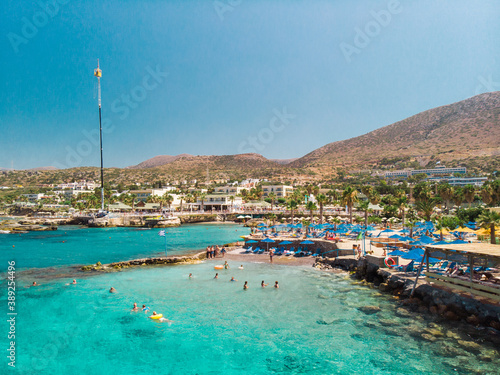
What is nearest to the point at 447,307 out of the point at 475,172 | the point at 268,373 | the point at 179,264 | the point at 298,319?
the point at 298,319

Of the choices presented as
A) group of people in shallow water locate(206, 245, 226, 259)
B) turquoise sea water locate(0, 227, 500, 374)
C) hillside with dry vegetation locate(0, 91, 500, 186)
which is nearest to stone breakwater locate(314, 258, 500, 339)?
turquoise sea water locate(0, 227, 500, 374)

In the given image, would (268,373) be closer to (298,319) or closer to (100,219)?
(298,319)

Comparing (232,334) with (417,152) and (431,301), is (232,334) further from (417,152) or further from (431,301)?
(417,152)

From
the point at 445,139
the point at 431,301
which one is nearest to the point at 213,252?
the point at 431,301

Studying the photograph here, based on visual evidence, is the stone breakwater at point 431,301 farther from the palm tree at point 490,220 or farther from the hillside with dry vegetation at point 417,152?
the hillside with dry vegetation at point 417,152

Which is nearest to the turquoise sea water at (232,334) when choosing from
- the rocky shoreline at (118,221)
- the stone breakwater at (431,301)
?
the stone breakwater at (431,301)

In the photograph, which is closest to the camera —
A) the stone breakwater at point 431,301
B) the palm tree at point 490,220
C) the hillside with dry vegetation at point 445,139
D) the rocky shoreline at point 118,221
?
the stone breakwater at point 431,301
